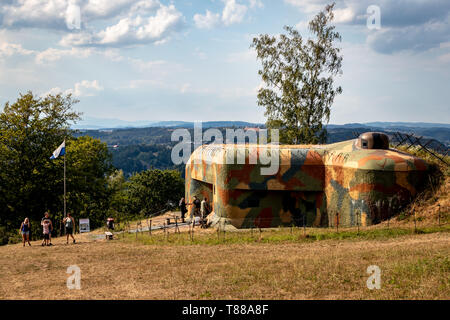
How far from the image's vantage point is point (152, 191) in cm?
5447

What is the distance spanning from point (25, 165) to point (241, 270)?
2740cm

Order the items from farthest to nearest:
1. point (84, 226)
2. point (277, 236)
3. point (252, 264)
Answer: point (84, 226) → point (277, 236) → point (252, 264)

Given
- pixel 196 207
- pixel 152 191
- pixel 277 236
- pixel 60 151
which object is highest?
pixel 60 151

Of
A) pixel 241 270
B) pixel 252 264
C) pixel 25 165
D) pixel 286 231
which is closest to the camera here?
pixel 241 270

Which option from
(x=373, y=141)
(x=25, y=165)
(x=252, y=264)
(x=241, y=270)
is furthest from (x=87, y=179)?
(x=241, y=270)

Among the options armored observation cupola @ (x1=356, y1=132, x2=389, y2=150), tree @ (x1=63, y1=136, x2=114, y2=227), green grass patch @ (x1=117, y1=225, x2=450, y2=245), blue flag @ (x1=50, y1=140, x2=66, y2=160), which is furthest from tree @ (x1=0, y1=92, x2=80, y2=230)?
armored observation cupola @ (x1=356, y1=132, x2=389, y2=150)

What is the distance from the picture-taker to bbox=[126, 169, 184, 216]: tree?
53469 mm

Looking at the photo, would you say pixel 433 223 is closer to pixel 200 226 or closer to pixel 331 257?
pixel 331 257

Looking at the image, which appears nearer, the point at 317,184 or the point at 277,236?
the point at 277,236

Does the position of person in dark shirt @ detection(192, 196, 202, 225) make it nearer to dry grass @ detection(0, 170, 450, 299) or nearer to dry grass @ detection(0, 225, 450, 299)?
dry grass @ detection(0, 170, 450, 299)

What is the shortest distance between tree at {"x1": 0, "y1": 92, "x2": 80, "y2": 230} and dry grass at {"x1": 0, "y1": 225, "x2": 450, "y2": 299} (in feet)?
50.1

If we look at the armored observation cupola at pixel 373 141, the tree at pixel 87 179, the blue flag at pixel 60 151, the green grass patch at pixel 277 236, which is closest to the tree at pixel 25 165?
the tree at pixel 87 179

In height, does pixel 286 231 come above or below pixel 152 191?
below

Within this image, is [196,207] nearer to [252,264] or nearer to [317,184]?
[317,184]
